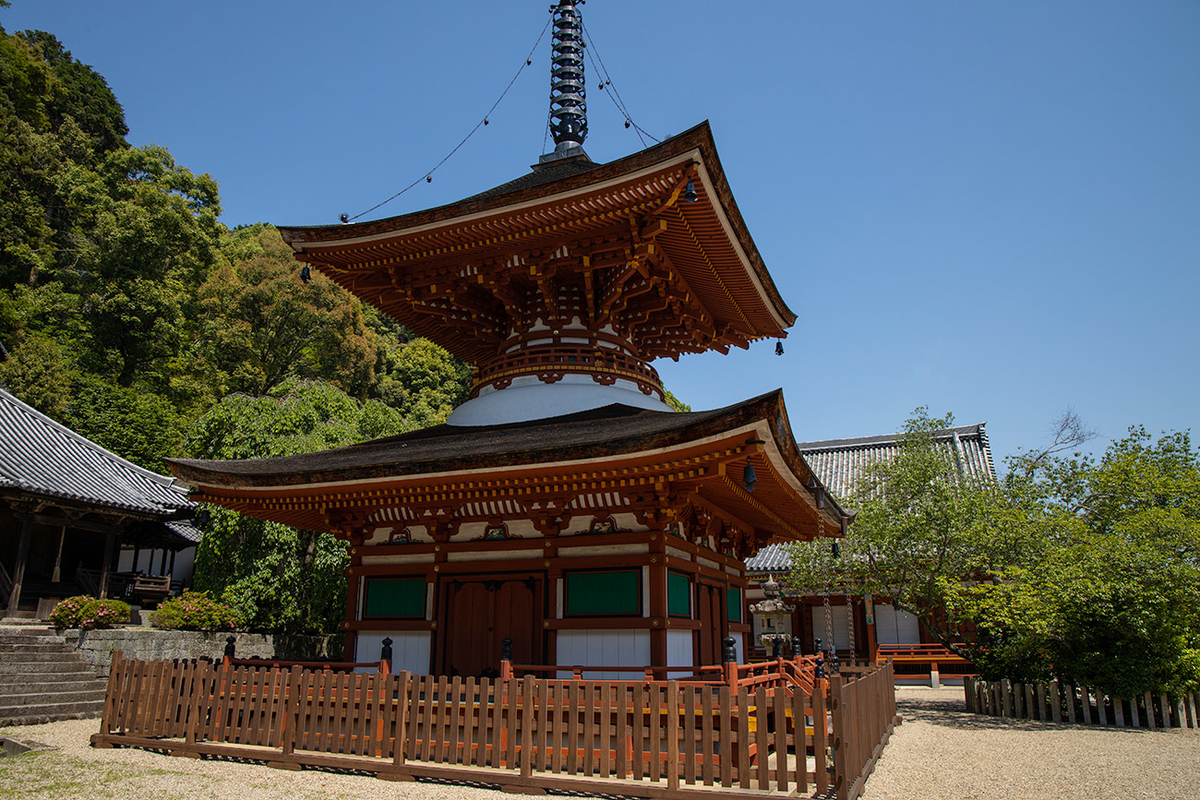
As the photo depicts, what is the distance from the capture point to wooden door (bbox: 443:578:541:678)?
35.3ft

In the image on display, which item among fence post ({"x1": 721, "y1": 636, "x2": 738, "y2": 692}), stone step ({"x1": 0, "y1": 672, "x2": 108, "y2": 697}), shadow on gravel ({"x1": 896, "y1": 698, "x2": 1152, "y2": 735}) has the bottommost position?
shadow on gravel ({"x1": 896, "y1": 698, "x2": 1152, "y2": 735})

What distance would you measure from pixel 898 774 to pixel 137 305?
40.4m

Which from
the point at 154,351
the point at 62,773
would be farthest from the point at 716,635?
the point at 154,351

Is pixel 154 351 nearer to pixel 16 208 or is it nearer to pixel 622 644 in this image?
pixel 16 208

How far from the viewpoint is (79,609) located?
56.5ft

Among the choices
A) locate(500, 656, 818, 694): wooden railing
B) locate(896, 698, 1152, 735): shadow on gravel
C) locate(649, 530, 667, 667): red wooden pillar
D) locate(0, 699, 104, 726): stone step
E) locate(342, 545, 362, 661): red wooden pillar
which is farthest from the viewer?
locate(896, 698, 1152, 735): shadow on gravel

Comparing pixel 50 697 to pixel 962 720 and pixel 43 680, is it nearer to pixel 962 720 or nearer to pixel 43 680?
pixel 43 680

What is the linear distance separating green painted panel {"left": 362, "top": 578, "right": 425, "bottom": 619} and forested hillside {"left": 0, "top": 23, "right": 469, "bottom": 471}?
1990 centimetres

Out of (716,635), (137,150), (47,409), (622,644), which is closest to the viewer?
(622,644)

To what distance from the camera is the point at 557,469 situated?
9.28 meters

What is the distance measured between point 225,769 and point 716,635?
761cm

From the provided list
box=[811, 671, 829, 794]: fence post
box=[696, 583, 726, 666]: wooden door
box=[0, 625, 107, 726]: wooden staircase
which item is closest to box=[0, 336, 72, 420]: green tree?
box=[0, 625, 107, 726]: wooden staircase

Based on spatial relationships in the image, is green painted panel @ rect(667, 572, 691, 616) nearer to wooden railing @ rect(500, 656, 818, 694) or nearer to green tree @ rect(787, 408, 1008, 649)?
wooden railing @ rect(500, 656, 818, 694)

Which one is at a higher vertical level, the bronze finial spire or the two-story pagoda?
the bronze finial spire
